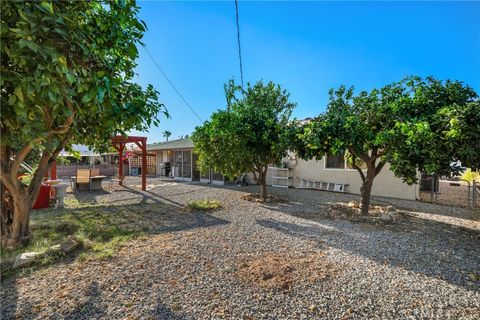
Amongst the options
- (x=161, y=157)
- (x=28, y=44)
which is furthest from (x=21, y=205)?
(x=161, y=157)

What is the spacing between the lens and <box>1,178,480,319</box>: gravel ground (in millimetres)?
2459

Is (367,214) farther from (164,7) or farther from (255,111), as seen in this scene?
(164,7)

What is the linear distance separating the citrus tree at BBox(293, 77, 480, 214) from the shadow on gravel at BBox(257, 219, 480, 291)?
1.31 metres

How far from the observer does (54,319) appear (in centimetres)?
229

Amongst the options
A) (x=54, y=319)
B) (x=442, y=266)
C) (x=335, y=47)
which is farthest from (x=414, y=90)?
(x=54, y=319)

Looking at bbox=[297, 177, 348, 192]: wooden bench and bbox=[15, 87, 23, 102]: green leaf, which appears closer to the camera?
bbox=[15, 87, 23, 102]: green leaf

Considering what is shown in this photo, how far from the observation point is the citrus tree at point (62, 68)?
6.57 ft

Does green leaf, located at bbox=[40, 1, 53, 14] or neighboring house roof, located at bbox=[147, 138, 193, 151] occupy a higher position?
neighboring house roof, located at bbox=[147, 138, 193, 151]

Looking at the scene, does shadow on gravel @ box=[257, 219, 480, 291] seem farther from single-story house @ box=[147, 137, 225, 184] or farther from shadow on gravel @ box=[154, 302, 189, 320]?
single-story house @ box=[147, 137, 225, 184]

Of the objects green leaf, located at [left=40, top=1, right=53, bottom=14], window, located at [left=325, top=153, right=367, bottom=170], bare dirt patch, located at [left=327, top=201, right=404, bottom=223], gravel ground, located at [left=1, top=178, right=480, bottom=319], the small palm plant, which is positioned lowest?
gravel ground, located at [left=1, top=178, right=480, bottom=319]

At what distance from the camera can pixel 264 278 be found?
3129 mm

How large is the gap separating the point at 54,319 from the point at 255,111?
23.7 ft

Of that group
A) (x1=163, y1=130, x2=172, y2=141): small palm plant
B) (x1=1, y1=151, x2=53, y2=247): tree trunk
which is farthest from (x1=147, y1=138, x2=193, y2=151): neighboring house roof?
(x1=163, y1=130, x2=172, y2=141): small palm plant

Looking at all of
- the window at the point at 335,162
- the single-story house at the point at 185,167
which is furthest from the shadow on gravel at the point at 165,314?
the single-story house at the point at 185,167
